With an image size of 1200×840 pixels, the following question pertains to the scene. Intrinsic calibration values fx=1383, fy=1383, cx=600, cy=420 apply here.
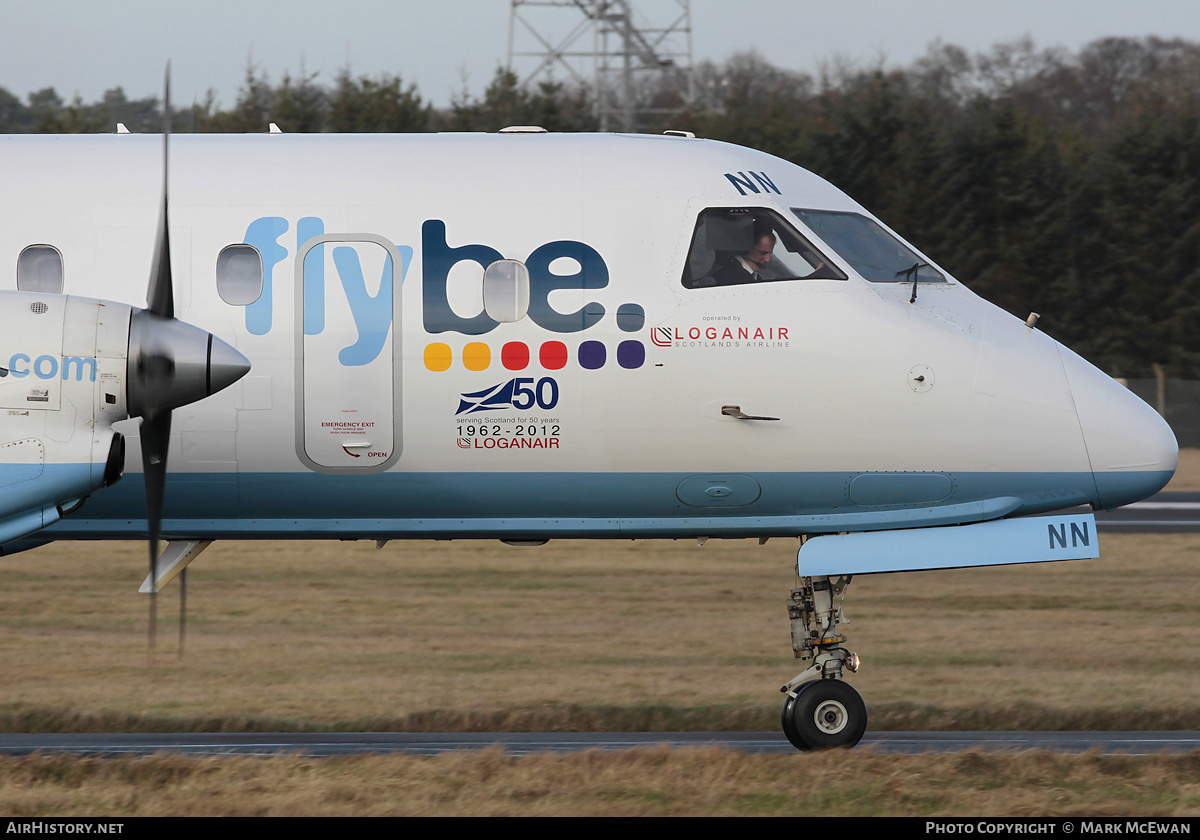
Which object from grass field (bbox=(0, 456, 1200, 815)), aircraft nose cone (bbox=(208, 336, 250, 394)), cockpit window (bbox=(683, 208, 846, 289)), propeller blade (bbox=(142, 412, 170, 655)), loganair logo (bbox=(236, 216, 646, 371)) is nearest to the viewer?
aircraft nose cone (bbox=(208, 336, 250, 394))

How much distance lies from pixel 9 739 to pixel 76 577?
9086 millimetres

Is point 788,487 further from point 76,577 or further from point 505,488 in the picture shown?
point 76,577

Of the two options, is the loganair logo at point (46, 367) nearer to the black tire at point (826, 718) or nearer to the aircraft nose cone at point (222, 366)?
the aircraft nose cone at point (222, 366)

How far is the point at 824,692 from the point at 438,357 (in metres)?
3.93

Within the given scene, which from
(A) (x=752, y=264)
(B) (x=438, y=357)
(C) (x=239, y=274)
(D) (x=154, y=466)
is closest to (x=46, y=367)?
(D) (x=154, y=466)

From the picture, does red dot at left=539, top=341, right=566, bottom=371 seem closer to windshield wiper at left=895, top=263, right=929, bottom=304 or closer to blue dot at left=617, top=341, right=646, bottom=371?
blue dot at left=617, top=341, right=646, bottom=371

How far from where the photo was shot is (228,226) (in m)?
10.3

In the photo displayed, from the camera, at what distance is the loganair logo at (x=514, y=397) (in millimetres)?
10258

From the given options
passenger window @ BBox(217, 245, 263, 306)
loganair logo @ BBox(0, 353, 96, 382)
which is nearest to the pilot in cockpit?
passenger window @ BBox(217, 245, 263, 306)

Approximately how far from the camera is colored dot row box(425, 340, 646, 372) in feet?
33.5

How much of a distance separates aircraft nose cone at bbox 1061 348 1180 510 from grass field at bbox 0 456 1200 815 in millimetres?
2176

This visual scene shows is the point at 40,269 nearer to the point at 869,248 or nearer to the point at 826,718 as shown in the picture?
the point at 869,248

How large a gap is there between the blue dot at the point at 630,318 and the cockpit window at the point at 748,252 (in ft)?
1.48

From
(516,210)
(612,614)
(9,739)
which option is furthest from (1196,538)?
(9,739)
